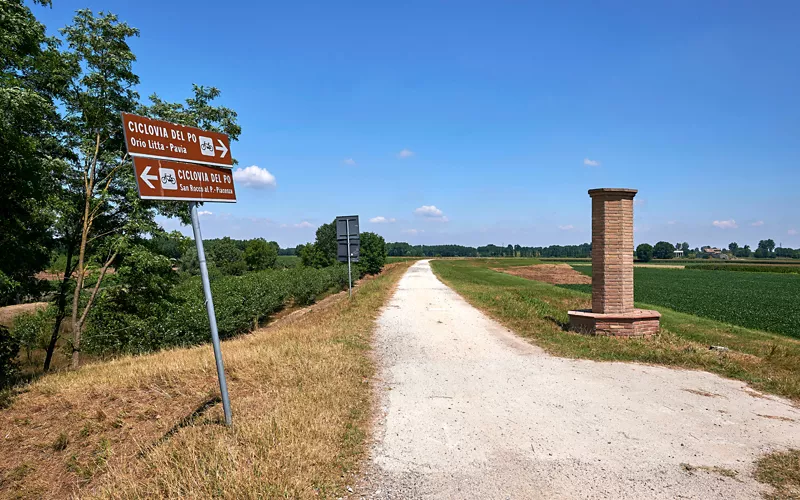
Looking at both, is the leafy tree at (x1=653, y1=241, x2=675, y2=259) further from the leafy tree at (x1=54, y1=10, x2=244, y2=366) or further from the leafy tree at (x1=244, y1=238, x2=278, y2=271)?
the leafy tree at (x1=54, y1=10, x2=244, y2=366)

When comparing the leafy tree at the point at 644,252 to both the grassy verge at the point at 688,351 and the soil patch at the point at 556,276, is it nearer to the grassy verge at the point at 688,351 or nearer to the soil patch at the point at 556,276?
the soil patch at the point at 556,276

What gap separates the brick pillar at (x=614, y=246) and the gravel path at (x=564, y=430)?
247 cm

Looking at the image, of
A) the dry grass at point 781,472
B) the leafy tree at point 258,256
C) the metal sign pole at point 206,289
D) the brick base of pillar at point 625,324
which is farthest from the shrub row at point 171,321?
the leafy tree at point 258,256

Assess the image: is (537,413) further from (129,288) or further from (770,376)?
(129,288)

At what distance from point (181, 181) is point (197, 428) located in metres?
2.67

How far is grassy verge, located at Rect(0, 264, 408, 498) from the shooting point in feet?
10.6

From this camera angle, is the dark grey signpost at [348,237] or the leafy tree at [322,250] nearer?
the dark grey signpost at [348,237]

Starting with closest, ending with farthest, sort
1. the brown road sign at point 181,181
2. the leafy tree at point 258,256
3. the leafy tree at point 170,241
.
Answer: the brown road sign at point 181,181 → the leafy tree at point 170,241 → the leafy tree at point 258,256

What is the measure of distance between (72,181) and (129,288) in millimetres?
3849

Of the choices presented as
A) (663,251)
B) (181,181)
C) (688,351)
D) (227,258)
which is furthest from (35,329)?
(663,251)

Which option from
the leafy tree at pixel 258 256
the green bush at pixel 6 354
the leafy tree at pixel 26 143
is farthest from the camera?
the leafy tree at pixel 258 256

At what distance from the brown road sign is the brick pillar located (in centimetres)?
865

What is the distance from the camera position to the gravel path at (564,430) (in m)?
3.46

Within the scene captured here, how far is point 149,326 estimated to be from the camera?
14594 millimetres
